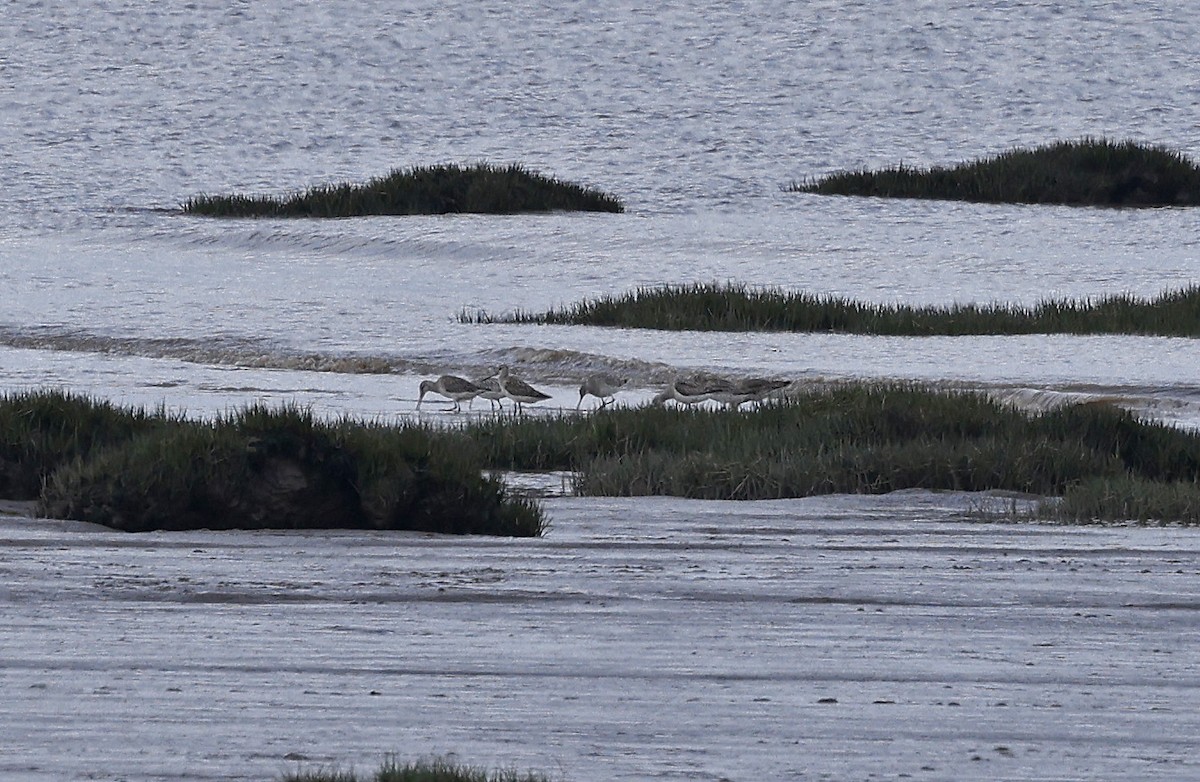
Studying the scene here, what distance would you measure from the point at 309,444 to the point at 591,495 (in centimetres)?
159

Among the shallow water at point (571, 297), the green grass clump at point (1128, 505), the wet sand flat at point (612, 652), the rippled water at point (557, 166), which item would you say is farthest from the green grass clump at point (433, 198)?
the wet sand flat at point (612, 652)

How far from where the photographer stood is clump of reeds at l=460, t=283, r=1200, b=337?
16.3 metres

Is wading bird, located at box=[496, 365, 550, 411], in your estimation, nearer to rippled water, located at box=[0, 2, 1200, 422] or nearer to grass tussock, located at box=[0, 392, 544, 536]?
rippled water, located at box=[0, 2, 1200, 422]

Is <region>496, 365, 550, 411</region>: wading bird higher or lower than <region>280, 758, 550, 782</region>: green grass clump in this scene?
lower

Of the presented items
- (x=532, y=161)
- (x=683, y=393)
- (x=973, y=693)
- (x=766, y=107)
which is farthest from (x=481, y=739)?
(x=766, y=107)

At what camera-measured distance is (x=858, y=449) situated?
9125 mm

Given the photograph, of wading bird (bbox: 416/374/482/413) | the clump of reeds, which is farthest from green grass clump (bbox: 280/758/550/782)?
the clump of reeds

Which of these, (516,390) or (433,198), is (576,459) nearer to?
(516,390)

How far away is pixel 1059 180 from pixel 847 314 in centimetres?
1122

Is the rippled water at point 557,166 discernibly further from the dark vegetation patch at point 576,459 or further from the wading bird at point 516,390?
the dark vegetation patch at point 576,459

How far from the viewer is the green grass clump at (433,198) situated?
2619cm

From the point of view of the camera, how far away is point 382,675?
502 cm

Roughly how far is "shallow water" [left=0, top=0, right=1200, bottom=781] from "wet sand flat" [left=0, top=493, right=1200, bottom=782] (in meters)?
0.02

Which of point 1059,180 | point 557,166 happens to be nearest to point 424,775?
point 1059,180
